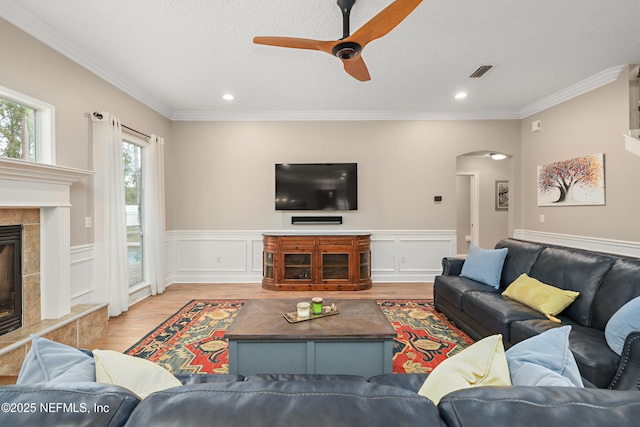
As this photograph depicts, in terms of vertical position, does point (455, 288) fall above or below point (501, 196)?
below

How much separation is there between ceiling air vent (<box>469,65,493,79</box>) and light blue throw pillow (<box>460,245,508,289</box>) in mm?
2053

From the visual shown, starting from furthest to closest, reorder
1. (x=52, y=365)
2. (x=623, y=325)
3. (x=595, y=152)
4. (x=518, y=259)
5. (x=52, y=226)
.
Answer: (x=595, y=152), (x=518, y=259), (x=52, y=226), (x=623, y=325), (x=52, y=365)

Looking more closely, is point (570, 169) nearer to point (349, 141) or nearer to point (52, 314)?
point (349, 141)

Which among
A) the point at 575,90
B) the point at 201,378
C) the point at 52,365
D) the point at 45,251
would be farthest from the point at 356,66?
the point at 575,90

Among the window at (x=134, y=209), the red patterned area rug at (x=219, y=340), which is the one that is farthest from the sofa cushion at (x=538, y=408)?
the window at (x=134, y=209)

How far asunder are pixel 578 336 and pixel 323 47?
8.56 feet

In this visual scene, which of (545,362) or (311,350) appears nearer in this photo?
(545,362)

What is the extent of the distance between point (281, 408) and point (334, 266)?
159 inches

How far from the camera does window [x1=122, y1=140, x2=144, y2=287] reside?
3.97 m

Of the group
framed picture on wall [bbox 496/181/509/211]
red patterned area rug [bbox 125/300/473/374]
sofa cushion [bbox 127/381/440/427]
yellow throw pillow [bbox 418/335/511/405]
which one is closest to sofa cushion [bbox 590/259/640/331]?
red patterned area rug [bbox 125/300/473/374]

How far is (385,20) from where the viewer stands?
1.89 meters

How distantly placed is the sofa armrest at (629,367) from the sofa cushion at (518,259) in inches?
57.1

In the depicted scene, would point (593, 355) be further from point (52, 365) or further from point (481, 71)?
point (481, 71)

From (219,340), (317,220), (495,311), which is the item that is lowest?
(219,340)
